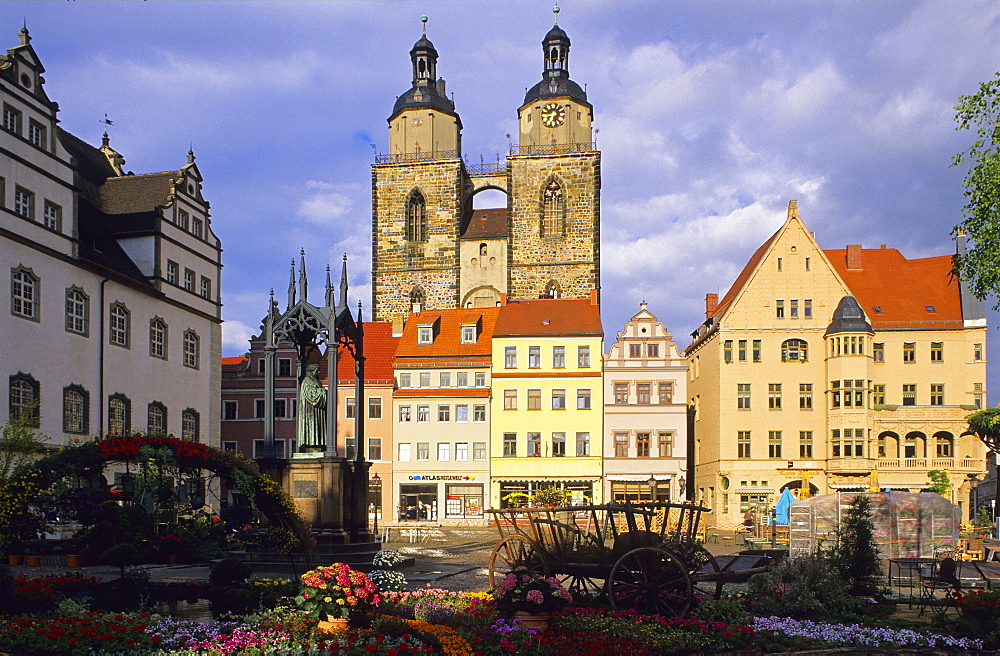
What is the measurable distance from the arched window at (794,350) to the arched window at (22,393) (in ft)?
120

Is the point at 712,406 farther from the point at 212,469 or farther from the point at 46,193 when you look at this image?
the point at 212,469

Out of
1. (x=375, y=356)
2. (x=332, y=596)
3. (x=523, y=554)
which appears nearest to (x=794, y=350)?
(x=375, y=356)

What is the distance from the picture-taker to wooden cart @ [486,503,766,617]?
13.1 m

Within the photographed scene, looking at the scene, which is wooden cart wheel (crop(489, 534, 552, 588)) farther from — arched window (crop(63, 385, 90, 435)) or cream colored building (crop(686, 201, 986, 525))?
cream colored building (crop(686, 201, 986, 525))

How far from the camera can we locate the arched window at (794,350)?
54.0 metres

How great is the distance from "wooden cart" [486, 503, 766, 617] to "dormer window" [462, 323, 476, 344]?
42.0 meters

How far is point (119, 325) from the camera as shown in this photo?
39438 mm

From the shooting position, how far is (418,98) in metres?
79.2

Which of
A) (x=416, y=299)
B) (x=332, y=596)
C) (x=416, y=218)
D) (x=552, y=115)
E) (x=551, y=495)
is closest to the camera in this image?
(x=332, y=596)

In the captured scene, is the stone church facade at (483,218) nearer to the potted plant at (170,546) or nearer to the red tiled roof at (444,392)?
the red tiled roof at (444,392)

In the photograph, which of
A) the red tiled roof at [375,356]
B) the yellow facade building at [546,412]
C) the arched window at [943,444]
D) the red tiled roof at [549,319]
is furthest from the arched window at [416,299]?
the arched window at [943,444]

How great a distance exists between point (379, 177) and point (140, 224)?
36639 mm

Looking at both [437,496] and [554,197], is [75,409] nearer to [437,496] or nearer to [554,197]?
[437,496]

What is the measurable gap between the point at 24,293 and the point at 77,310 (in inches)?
119
